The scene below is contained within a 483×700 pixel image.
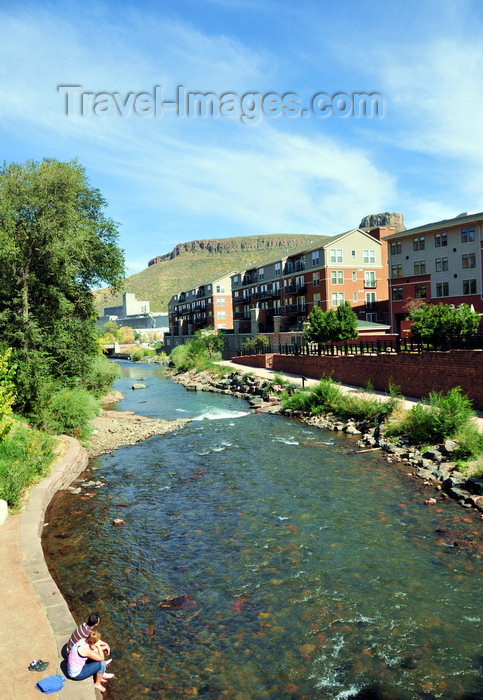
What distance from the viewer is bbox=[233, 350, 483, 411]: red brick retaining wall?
2127cm

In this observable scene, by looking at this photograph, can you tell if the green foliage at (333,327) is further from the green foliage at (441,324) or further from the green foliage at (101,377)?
the green foliage at (101,377)

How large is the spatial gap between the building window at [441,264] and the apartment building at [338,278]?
1248 cm

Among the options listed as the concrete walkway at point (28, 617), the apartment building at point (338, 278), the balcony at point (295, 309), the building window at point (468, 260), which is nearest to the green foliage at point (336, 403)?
the concrete walkway at point (28, 617)

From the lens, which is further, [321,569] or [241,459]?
[241,459]

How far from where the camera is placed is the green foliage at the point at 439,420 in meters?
18.1

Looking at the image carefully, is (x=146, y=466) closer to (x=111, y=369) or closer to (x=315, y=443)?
(x=315, y=443)

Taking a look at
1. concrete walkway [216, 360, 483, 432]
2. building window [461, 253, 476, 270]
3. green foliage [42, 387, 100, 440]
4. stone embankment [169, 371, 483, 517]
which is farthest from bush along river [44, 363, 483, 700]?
building window [461, 253, 476, 270]

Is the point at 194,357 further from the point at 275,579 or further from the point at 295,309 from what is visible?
the point at 275,579

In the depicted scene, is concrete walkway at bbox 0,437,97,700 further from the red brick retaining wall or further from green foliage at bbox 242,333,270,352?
green foliage at bbox 242,333,270,352

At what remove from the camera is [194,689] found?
6820 millimetres

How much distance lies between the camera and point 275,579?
31.9 feet

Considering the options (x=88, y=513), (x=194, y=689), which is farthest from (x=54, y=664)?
(x=88, y=513)

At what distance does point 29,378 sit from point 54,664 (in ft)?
50.0

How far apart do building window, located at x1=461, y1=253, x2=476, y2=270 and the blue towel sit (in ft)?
140
